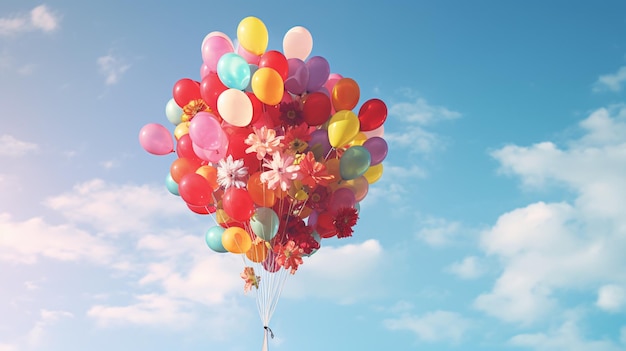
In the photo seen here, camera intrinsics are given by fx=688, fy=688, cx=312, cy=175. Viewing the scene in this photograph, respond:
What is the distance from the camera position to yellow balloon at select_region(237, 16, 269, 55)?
25.6 ft

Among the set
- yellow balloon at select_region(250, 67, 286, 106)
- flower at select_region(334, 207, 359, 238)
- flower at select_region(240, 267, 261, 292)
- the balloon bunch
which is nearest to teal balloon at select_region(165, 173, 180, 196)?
the balloon bunch

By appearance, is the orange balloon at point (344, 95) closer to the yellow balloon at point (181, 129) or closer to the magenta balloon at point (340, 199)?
the magenta balloon at point (340, 199)

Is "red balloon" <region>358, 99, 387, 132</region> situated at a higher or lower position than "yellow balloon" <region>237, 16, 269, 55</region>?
lower

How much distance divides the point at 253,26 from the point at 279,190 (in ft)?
6.29

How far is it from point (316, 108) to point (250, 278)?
6.70 ft

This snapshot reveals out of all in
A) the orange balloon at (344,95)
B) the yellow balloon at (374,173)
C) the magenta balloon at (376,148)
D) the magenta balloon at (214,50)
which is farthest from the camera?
the yellow balloon at (374,173)

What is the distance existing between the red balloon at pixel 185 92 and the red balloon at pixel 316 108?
4.31 ft

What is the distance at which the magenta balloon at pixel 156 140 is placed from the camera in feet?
26.9

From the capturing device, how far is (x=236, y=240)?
7.65 meters

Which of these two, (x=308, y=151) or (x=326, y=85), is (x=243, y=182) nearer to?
(x=308, y=151)

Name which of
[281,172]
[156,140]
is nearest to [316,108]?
[281,172]

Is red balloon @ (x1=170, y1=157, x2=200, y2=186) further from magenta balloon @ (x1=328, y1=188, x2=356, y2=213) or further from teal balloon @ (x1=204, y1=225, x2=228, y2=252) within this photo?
magenta balloon @ (x1=328, y1=188, x2=356, y2=213)

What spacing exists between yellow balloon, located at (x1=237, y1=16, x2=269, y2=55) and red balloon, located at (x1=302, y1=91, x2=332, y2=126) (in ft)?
2.84

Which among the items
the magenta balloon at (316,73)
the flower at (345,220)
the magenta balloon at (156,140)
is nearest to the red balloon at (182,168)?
the magenta balloon at (156,140)
